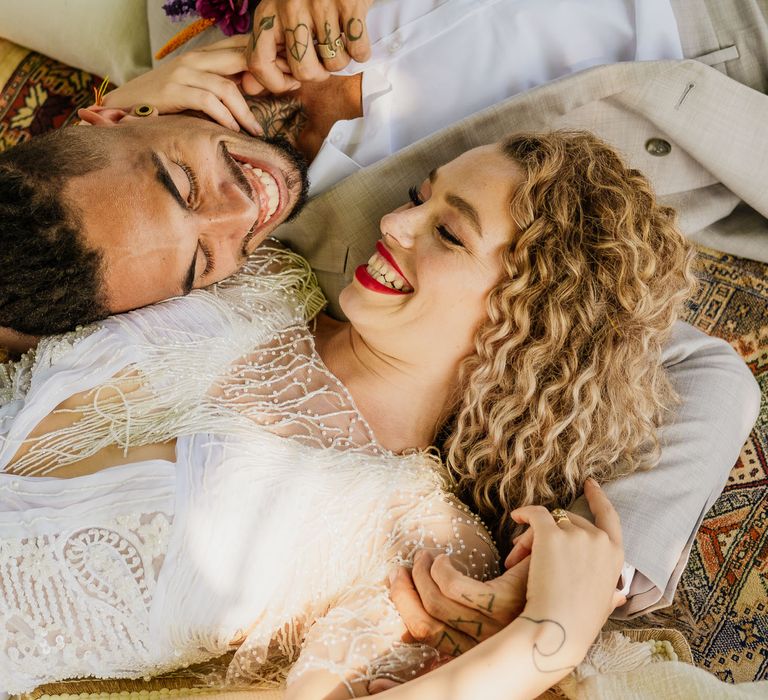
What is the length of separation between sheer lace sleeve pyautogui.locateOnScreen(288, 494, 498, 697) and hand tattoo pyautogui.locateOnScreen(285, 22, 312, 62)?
1242 millimetres

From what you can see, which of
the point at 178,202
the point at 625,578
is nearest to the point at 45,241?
the point at 178,202

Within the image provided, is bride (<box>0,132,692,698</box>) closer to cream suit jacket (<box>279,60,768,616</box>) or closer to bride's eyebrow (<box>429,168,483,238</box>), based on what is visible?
bride's eyebrow (<box>429,168,483,238</box>)

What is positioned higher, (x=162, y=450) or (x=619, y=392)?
(x=162, y=450)

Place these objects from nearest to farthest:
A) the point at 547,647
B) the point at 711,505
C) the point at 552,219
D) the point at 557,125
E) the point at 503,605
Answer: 1. the point at 547,647
2. the point at 503,605
3. the point at 552,219
4. the point at 711,505
5. the point at 557,125

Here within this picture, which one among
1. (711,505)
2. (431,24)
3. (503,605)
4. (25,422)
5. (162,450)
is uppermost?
(431,24)

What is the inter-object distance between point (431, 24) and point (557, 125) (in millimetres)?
515

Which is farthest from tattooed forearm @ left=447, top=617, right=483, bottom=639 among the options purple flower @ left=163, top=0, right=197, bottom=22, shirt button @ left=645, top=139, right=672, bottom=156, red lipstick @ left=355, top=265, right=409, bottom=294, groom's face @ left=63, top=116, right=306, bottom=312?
purple flower @ left=163, top=0, right=197, bottom=22

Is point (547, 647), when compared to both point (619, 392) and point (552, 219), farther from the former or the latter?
point (552, 219)

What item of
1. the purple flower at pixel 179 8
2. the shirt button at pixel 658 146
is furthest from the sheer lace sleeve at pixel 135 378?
the shirt button at pixel 658 146

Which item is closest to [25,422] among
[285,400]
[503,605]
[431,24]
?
[285,400]

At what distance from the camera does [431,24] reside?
7.67ft

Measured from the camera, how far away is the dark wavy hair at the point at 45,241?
5.62 feet

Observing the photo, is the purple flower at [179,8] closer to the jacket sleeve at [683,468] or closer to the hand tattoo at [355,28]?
the hand tattoo at [355,28]

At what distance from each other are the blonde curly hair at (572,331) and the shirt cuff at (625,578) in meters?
0.24
